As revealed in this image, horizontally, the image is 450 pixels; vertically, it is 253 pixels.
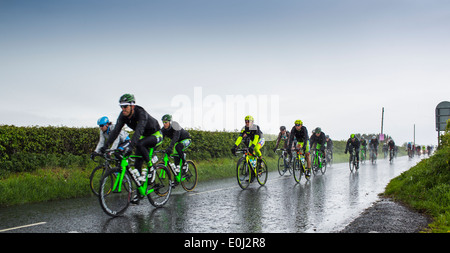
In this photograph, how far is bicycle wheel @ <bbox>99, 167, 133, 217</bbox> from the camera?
19.6 feet

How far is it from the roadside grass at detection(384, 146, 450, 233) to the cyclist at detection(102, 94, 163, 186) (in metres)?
5.11

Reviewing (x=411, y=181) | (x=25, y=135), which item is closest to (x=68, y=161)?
(x=25, y=135)

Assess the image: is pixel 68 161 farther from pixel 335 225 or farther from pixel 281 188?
pixel 335 225

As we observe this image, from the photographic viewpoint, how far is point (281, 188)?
34.6 ft

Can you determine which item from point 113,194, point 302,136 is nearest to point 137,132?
point 113,194

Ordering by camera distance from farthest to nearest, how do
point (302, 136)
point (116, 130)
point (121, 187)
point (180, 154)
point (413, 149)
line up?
point (413, 149) < point (302, 136) < point (180, 154) < point (116, 130) < point (121, 187)

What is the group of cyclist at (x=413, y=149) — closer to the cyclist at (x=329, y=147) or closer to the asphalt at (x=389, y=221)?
the cyclist at (x=329, y=147)

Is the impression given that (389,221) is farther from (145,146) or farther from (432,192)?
(145,146)

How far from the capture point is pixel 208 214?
6473 mm

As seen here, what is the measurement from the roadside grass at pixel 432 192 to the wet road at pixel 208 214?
778mm

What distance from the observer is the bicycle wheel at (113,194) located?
235 inches

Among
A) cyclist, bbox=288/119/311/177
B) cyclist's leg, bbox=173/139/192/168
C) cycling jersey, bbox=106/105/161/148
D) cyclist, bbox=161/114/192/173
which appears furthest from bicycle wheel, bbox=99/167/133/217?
cyclist, bbox=288/119/311/177

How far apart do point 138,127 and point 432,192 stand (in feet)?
21.1
